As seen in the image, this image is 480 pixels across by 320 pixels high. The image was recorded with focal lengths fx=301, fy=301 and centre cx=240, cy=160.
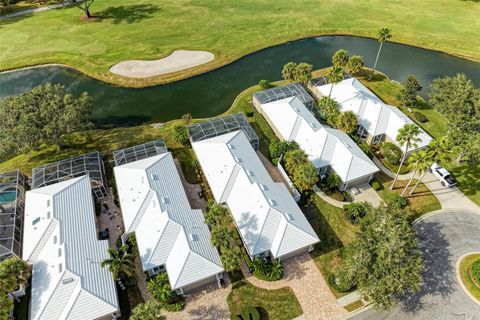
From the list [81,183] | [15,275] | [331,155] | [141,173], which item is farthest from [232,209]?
[15,275]

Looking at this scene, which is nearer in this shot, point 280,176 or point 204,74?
point 280,176

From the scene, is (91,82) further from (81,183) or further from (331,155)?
(331,155)

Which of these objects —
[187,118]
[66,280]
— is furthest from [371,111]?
[66,280]

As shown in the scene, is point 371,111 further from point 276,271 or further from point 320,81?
point 276,271

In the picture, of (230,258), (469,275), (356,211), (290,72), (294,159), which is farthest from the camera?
(290,72)

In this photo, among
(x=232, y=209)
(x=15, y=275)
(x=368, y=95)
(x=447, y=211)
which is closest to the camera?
(x=15, y=275)

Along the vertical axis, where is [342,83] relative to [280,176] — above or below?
above
